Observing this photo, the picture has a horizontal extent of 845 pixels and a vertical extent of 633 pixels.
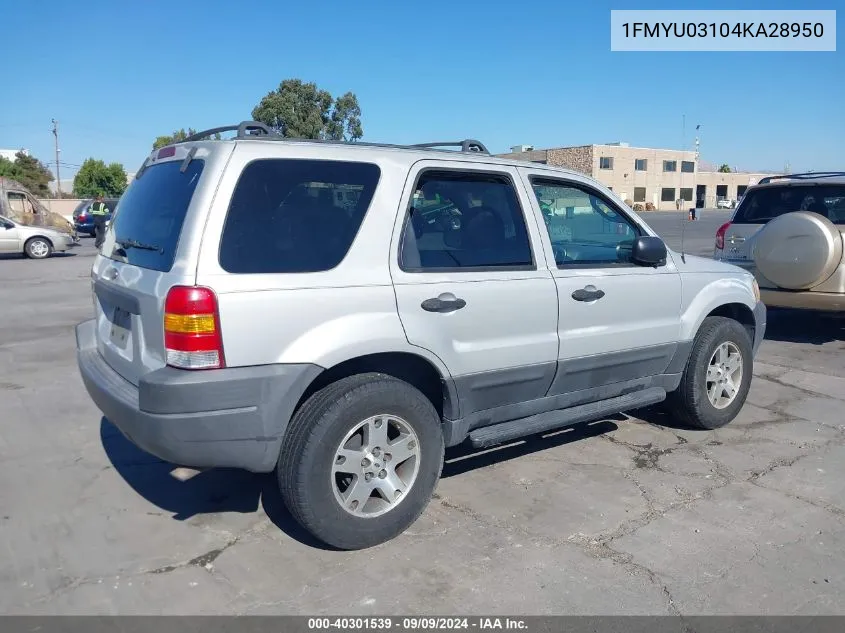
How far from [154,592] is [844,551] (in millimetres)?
3290

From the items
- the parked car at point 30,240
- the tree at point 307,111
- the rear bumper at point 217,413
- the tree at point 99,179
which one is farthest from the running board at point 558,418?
the tree at point 99,179

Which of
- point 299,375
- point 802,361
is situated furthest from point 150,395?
point 802,361

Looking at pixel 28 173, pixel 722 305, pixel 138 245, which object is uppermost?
pixel 28 173

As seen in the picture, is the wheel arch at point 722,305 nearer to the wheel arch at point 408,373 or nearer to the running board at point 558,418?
the running board at point 558,418

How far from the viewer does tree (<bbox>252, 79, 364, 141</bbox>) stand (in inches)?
1845

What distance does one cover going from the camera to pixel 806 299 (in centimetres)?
767

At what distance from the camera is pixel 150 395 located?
3066 millimetres

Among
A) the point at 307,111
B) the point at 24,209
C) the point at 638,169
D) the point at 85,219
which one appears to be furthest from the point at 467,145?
the point at 638,169

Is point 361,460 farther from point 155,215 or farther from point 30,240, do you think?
point 30,240

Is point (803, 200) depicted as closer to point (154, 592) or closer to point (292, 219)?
point (292, 219)

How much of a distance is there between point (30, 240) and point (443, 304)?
20.6 metres

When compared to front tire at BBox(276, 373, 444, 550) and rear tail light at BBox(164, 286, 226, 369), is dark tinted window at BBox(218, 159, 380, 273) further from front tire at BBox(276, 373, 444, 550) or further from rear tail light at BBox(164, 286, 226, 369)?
front tire at BBox(276, 373, 444, 550)

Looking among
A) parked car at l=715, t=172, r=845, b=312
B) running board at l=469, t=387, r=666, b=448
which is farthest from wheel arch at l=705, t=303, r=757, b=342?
parked car at l=715, t=172, r=845, b=312
